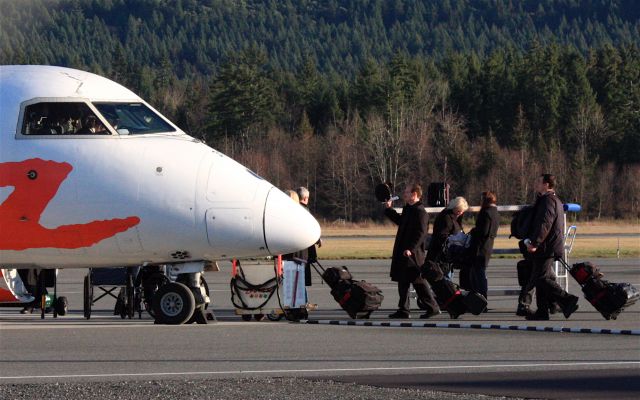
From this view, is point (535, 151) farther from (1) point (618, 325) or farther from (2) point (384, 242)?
(1) point (618, 325)

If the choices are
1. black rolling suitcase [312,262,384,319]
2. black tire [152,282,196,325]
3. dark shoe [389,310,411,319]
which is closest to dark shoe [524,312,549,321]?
dark shoe [389,310,411,319]

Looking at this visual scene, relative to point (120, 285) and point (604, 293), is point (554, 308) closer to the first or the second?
point (604, 293)

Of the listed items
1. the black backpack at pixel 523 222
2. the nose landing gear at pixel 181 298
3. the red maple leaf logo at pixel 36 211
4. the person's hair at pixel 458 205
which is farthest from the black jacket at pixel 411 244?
the red maple leaf logo at pixel 36 211

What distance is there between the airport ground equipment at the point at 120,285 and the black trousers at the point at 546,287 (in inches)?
211

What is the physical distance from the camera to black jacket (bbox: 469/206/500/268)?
18.6 m

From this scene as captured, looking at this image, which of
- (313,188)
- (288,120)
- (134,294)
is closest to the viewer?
(134,294)

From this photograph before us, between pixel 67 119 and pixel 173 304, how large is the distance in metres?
2.67

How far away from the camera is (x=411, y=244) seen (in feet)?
59.3

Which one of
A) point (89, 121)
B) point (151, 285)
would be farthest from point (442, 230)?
point (89, 121)

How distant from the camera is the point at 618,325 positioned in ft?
54.6

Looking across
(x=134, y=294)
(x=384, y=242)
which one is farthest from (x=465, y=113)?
(x=134, y=294)

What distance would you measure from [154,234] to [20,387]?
5.32 metres

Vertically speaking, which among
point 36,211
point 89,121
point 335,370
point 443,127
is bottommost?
point 335,370

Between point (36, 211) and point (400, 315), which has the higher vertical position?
point (36, 211)
